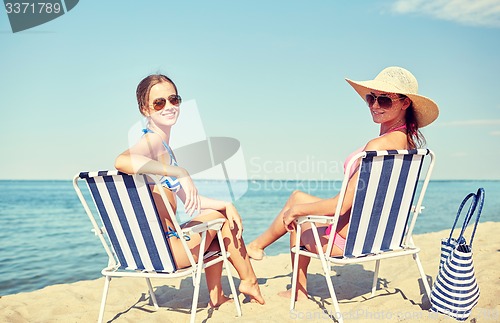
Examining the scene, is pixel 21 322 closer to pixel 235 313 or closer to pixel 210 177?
pixel 235 313

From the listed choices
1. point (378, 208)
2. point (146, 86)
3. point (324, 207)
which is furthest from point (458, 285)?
point (146, 86)

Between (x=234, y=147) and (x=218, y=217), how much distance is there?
77.4 inches

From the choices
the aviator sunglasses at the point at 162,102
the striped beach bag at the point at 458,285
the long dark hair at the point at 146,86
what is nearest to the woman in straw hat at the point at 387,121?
the striped beach bag at the point at 458,285

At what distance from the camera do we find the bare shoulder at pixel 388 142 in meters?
3.02

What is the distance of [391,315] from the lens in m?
3.08

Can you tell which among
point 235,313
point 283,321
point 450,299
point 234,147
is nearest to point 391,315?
point 450,299

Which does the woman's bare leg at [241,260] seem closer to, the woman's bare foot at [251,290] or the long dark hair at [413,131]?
the woman's bare foot at [251,290]

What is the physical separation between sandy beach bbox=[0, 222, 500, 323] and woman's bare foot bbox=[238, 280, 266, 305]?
56 mm

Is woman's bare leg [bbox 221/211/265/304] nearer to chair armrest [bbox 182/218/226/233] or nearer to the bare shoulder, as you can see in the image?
chair armrest [bbox 182/218/226/233]

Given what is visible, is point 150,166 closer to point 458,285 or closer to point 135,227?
point 135,227

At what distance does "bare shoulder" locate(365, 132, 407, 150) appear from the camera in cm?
302

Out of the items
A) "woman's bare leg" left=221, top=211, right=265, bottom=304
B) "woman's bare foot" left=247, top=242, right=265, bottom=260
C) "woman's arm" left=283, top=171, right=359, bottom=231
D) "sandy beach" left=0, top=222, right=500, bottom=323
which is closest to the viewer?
"woman's arm" left=283, top=171, right=359, bottom=231

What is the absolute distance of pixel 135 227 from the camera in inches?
114

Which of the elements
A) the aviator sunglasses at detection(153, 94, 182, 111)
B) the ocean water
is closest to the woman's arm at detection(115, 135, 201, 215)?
the aviator sunglasses at detection(153, 94, 182, 111)
